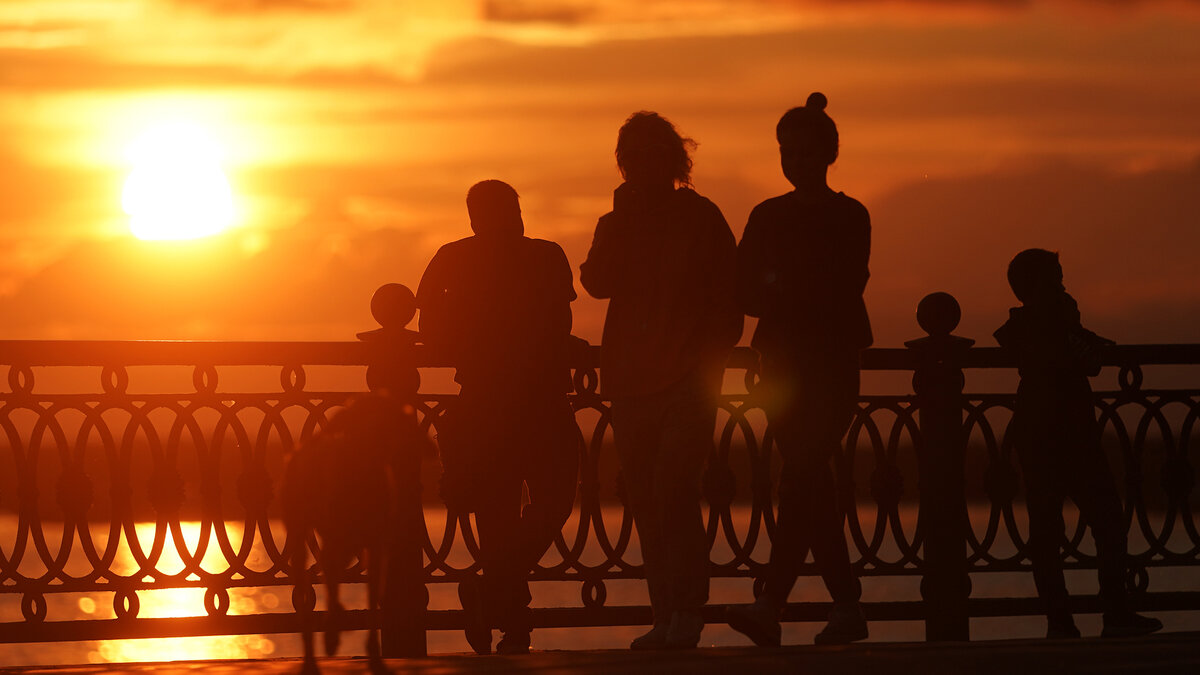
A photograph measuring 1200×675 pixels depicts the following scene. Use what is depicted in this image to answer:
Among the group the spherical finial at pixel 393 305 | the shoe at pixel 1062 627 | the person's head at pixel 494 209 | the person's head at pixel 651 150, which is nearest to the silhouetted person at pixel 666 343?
the person's head at pixel 651 150

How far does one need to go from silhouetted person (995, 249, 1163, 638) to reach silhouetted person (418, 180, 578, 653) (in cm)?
223

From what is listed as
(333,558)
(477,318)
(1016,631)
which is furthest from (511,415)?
(1016,631)

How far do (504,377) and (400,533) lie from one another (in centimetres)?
122

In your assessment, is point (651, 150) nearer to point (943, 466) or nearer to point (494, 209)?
point (494, 209)

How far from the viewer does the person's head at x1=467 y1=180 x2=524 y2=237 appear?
6.77 m

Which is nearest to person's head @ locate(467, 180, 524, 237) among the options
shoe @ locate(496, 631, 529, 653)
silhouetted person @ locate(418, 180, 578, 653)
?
silhouetted person @ locate(418, 180, 578, 653)

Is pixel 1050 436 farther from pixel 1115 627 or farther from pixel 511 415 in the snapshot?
pixel 511 415

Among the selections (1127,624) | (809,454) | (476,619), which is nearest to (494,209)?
(809,454)

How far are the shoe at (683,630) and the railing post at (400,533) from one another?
5.16ft

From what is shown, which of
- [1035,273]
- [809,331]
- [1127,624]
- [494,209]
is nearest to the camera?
[809,331]

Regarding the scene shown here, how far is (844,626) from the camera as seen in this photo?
6609 mm

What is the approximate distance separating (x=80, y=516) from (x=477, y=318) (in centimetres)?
250

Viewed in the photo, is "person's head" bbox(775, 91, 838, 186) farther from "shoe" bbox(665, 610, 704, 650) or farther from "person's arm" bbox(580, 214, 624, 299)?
"shoe" bbox(665, 610, 704, 650)

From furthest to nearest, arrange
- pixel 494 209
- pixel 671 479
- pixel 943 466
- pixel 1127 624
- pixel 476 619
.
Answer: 1. pixel 943 466
2. pixel 1127 624
3. pixel 476 619
4. pixel 494 209
5. pixel 671 479
